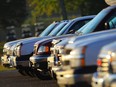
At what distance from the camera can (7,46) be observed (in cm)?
2173

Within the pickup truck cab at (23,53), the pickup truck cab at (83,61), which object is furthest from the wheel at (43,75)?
the pickup truck cab at (83,61)

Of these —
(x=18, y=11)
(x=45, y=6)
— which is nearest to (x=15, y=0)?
(x=18, y=11)

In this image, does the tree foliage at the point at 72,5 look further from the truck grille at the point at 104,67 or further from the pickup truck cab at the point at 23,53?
the truck grille at the point at 104,67

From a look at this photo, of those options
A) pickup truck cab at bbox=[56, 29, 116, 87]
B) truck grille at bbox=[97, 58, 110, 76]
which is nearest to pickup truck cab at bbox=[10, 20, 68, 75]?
pickup truck cab at bbox=[56, 29, 116, 87]

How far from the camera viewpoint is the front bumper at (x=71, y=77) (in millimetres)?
11500

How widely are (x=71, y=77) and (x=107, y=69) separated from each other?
1.89 metres

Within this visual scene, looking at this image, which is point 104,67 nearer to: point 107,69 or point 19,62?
point 107,69

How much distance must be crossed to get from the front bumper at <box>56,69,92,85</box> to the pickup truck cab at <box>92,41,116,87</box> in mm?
1043

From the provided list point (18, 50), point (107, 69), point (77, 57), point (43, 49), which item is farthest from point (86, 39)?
point (18, 50)

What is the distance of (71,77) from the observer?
1173cm

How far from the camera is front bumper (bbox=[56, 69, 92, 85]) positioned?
1150cm

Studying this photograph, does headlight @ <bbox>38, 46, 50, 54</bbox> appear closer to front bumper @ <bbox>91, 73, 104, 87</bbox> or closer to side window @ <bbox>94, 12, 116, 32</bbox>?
side window @ <bbox>94, 12, 116, 32</bbox>

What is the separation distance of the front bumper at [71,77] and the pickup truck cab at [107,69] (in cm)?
104

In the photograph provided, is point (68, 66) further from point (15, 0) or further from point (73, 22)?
point (15, 0)
